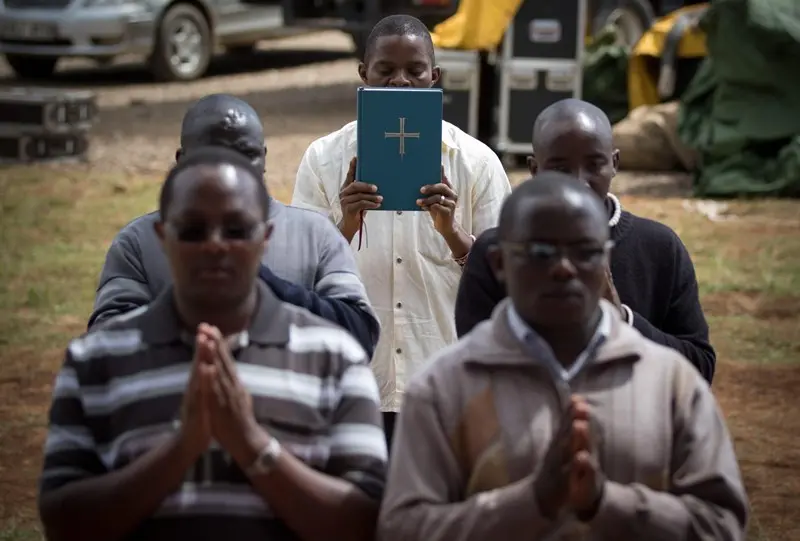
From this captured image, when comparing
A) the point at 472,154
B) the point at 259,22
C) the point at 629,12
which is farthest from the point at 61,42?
the point at 472,154

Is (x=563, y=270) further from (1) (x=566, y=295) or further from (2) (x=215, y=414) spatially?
(2) (x=215, y=414)

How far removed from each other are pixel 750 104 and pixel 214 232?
11.5 meters

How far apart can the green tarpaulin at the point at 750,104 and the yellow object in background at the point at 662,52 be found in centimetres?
93

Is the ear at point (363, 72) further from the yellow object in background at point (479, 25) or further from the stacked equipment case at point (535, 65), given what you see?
the stacked equipment case at point (535, 65)

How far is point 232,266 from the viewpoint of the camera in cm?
365

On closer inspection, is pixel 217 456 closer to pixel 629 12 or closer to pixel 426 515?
pixel 426 515

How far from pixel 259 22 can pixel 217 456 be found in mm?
18370

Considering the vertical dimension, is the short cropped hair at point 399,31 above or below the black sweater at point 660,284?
above

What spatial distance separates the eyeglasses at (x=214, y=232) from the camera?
3.66m

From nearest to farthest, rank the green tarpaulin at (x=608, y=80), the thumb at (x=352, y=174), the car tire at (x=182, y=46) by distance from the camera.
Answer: the thumb at (x=352, y=174)
the green tarpaulin at (x=608, y=80)
the car tire at (x=182, y=46)

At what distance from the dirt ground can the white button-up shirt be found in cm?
209

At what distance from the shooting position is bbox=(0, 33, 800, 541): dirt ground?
25.5ft

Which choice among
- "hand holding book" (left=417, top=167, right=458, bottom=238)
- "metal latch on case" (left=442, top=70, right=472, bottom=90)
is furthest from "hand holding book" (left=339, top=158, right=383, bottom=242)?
"metal latch on case" (left=442, top=70, right=472, bottom=90)

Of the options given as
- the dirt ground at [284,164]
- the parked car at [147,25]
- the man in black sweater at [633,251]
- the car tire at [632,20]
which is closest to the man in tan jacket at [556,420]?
the man in black sweater at [633,251]
